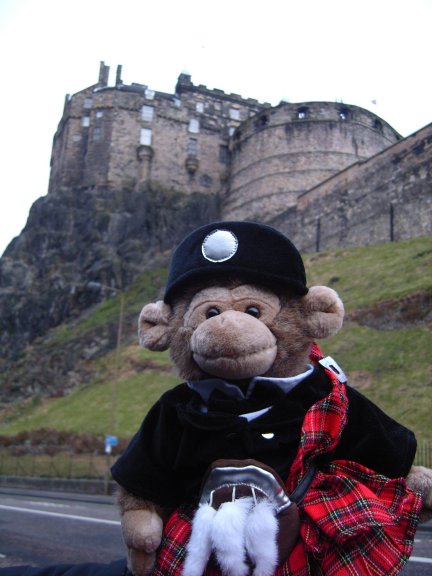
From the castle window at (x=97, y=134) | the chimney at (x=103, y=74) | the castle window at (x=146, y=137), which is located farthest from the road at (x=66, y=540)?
the chimney at (x=103, y=74)

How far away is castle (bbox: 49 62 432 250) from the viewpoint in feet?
146

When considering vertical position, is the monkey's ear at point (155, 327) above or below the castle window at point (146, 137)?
below

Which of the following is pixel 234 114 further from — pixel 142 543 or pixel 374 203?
pixel 142 543

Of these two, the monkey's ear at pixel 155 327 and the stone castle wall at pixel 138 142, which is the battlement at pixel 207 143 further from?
the monkey's ear at pixel 155 327

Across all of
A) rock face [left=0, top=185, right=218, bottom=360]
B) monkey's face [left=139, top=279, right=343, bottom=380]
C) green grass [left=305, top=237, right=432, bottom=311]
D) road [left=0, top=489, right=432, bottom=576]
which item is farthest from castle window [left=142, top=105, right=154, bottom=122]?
monkey's face [left=139, top=279, right=343, bottom=380]

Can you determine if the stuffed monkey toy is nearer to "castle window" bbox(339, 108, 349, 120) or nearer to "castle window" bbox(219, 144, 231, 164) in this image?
"castle window" bbox(339, 108, 349, 120)

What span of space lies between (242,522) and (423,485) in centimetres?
91

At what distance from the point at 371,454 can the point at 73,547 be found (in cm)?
509

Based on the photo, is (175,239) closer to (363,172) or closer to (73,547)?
(363,172)

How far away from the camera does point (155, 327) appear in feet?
10.4

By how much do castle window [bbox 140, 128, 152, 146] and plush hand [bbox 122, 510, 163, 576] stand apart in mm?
48769

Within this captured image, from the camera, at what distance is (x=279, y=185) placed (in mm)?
44812

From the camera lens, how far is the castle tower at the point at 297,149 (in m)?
44.6

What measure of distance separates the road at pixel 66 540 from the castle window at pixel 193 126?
44371mm
